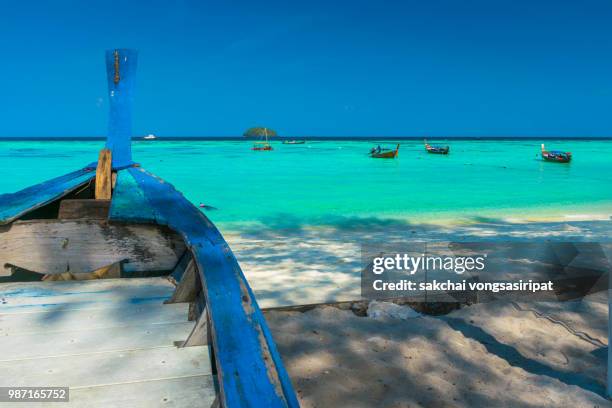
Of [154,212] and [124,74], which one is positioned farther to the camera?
[124,74]

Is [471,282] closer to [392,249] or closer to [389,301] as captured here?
[389,301]

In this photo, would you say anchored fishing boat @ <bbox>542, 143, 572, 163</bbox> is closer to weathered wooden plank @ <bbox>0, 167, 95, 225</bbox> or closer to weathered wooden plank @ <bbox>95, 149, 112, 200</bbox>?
weathered wooden plank @ <bbox>95, 149, 112, 200</bbox>

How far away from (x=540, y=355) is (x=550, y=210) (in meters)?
12.4

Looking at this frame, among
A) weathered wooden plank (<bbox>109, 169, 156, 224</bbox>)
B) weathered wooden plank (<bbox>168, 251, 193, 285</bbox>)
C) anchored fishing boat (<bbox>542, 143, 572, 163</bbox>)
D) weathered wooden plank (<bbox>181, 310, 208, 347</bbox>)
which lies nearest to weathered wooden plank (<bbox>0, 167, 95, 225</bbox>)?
weathered wooden plank (<bbox>109, 169, 156, 224</bbox>)

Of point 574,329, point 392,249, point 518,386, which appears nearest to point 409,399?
point 518,386

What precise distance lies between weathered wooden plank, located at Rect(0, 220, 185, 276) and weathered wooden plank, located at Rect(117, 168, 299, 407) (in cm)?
69

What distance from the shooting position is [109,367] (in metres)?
1.71

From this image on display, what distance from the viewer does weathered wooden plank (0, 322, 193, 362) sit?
1.85 m

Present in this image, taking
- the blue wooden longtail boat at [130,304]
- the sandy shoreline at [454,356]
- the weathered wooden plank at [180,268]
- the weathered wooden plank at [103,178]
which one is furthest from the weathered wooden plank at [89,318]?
the weathered wooden plank at [103,178]

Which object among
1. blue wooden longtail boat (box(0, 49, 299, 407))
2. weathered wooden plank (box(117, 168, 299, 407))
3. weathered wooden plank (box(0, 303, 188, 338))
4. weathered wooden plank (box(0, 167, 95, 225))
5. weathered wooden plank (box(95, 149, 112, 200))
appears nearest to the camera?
weathered wooden plank (box(117, 168, 299, 407))

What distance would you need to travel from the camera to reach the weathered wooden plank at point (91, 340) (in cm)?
185

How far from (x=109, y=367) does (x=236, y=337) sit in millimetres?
685

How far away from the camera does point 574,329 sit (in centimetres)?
357

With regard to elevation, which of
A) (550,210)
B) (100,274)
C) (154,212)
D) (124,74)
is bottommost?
(550,210)
